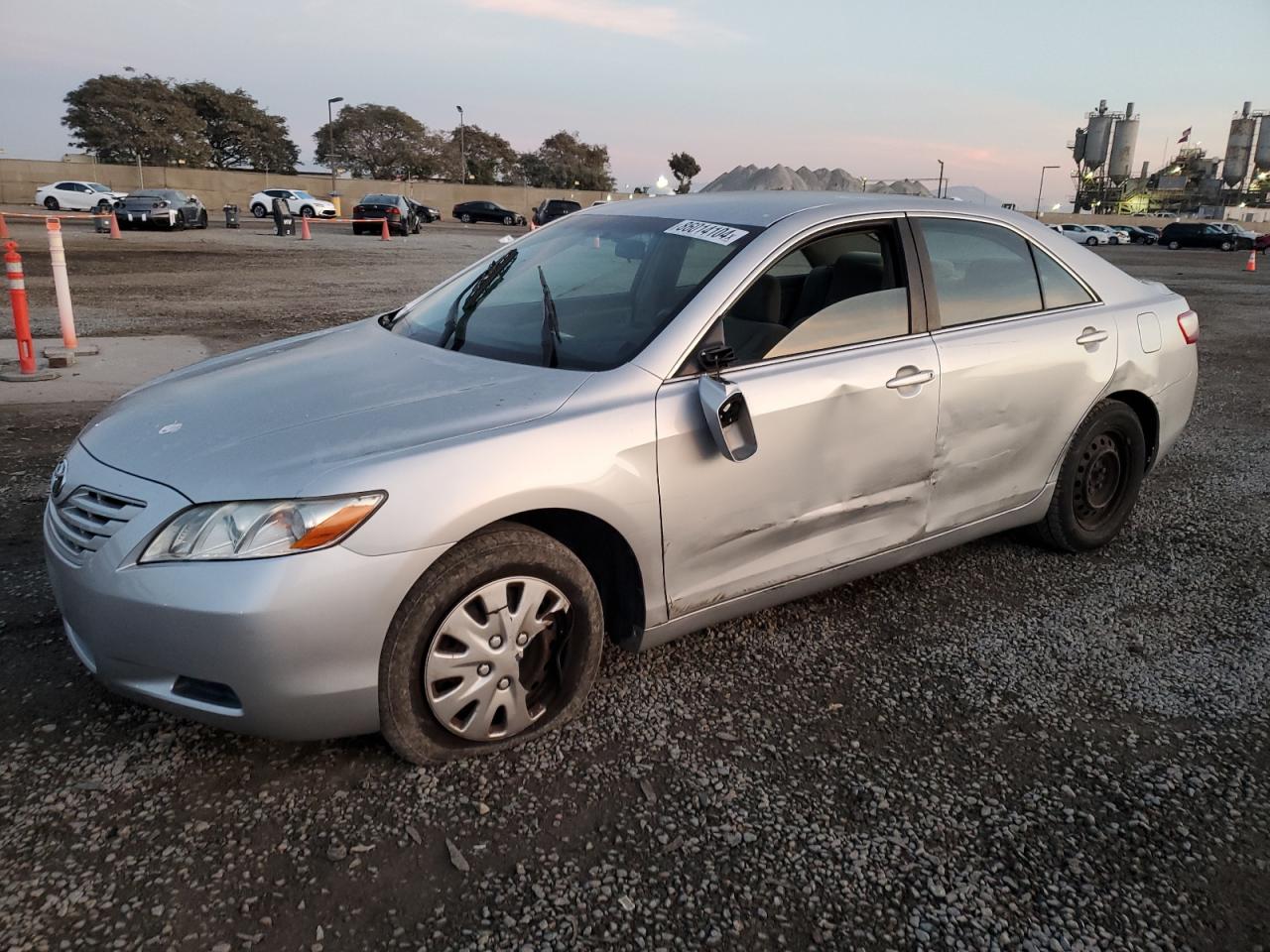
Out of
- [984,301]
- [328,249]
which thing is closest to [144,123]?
[328,249]

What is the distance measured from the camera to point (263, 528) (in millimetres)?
2291

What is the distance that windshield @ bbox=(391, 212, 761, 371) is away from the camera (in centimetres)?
306

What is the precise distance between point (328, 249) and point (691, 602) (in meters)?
23.7

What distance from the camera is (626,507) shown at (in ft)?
8.86

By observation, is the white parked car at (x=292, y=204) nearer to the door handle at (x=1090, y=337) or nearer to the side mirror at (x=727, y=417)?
the door handle at (x=1090, y=337)

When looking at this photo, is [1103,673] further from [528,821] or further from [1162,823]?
[528,821]

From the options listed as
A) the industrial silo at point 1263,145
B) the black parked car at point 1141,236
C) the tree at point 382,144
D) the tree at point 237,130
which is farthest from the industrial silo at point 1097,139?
the tree at point 237,130

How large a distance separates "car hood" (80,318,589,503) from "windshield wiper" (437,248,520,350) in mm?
128

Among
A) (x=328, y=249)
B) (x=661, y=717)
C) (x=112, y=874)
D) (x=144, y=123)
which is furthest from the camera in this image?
(x=144, y=123)

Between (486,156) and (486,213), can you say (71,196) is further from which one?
(486,156)

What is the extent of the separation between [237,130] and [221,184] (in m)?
21.3

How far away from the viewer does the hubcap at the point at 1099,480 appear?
4141 mm

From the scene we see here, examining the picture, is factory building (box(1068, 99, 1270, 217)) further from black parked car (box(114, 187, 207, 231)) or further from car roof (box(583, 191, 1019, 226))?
car roof (box(583, 191, 1019, 226))

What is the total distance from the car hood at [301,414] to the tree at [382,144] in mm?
84937
